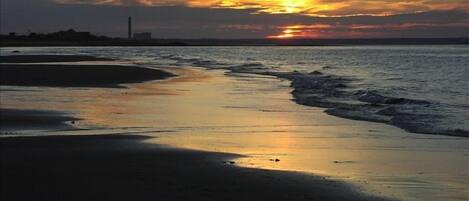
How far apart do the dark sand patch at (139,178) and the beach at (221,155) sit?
0.04 feet

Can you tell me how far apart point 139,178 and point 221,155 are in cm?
226

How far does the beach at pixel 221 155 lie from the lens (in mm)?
7656

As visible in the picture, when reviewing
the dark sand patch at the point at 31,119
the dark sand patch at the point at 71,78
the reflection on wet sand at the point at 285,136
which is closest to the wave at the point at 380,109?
the reflection on wet sand at the point at 285,136

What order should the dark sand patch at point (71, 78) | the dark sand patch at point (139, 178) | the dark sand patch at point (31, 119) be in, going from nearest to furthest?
the dark sand patch at point (139, 178)
the dark sand patch at point (31, 119)
the dark sand patch at point (71, 78)

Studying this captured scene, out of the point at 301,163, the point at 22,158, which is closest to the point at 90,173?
the point at 22,158

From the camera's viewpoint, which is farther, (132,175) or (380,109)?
(380,109)

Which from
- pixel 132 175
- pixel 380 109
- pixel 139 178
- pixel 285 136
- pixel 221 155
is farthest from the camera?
pixel 380 109

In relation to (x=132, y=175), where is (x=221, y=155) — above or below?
below

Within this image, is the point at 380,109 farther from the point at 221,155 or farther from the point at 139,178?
the point at 139,178

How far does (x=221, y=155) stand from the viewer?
33.6ft

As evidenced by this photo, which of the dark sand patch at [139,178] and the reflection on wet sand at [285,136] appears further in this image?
the reflection on wet sand at [285,136]

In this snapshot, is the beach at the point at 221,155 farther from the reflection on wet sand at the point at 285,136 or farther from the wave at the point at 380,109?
the wave at the point at 380,109

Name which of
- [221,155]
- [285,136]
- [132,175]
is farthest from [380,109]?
[132,175]

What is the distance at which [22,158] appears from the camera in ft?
31.0
